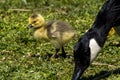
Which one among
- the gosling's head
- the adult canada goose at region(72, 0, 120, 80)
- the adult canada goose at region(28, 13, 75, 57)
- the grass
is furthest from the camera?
the gosling's head

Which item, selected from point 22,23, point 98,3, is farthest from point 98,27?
point 98,3

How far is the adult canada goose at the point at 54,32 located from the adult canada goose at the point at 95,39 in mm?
710

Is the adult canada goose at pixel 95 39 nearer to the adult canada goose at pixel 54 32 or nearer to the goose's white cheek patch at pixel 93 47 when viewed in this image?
the goose's white cheek patch at pixel 93 47

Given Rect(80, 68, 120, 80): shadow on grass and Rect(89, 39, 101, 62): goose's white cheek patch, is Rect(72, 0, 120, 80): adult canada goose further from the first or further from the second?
Rect(80, 68, 120, 80): shadow on grass

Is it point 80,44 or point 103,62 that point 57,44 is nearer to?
point 103,62

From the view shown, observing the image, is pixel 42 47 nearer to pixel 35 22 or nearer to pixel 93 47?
pixel 35 22

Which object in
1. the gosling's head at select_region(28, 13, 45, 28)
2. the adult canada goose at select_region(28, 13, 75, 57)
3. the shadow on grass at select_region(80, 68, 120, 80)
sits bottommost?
the shadow on grass at select_region(80, 68, 120, 80)

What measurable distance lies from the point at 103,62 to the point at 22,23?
87.0 inches

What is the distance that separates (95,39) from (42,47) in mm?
1789

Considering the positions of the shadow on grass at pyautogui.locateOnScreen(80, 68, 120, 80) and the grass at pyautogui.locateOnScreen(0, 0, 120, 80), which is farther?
the grass at pyautogui.locateOnScreen(0, 0, 120, 80)

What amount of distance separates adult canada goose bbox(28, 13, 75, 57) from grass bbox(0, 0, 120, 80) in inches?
10.8

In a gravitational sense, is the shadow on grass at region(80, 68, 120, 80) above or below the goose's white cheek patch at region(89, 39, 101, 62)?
below

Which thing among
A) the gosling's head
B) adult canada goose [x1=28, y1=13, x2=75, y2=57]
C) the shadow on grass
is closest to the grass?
the shadow on grass

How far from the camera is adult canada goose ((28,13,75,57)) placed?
6.67 metres
